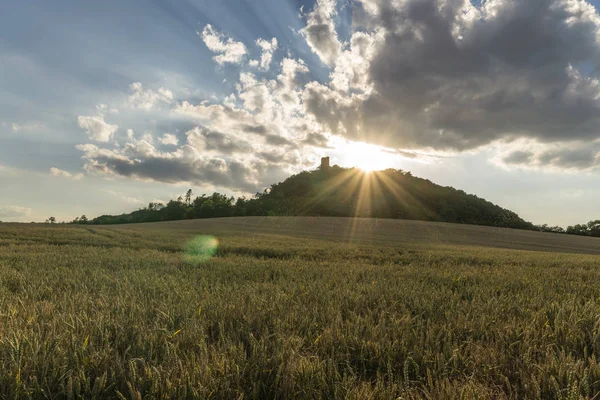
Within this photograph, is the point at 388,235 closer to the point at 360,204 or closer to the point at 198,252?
the point at 198,252

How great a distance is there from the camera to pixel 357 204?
8706 cm

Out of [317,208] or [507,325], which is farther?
[317,208]

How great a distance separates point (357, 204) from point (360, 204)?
2.38 meters

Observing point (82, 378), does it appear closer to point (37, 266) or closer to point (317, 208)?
point (37, 266)

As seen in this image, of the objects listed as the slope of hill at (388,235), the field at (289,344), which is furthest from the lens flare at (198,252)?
the slope of hill at (388,235)

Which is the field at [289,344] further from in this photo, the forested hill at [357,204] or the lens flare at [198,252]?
the forested hill at [357,204]

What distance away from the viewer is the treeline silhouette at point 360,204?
76625 millimetres

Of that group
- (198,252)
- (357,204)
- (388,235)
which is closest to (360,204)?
(357,204)

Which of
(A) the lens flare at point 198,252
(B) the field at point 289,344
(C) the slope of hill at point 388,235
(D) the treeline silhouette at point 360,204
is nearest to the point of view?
(B) the field at point 289,344

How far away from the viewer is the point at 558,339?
305cm

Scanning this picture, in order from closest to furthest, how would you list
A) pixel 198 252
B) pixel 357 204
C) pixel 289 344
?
pixel 289 344, pixel 198 252, pixel 357 204

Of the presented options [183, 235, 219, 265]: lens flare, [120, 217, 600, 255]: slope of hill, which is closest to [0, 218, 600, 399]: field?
[183, 235, 219, 265]: lens flare

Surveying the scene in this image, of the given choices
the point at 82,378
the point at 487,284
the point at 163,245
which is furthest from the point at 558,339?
the point at 163,245

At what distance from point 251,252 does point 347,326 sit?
31.1 feet
